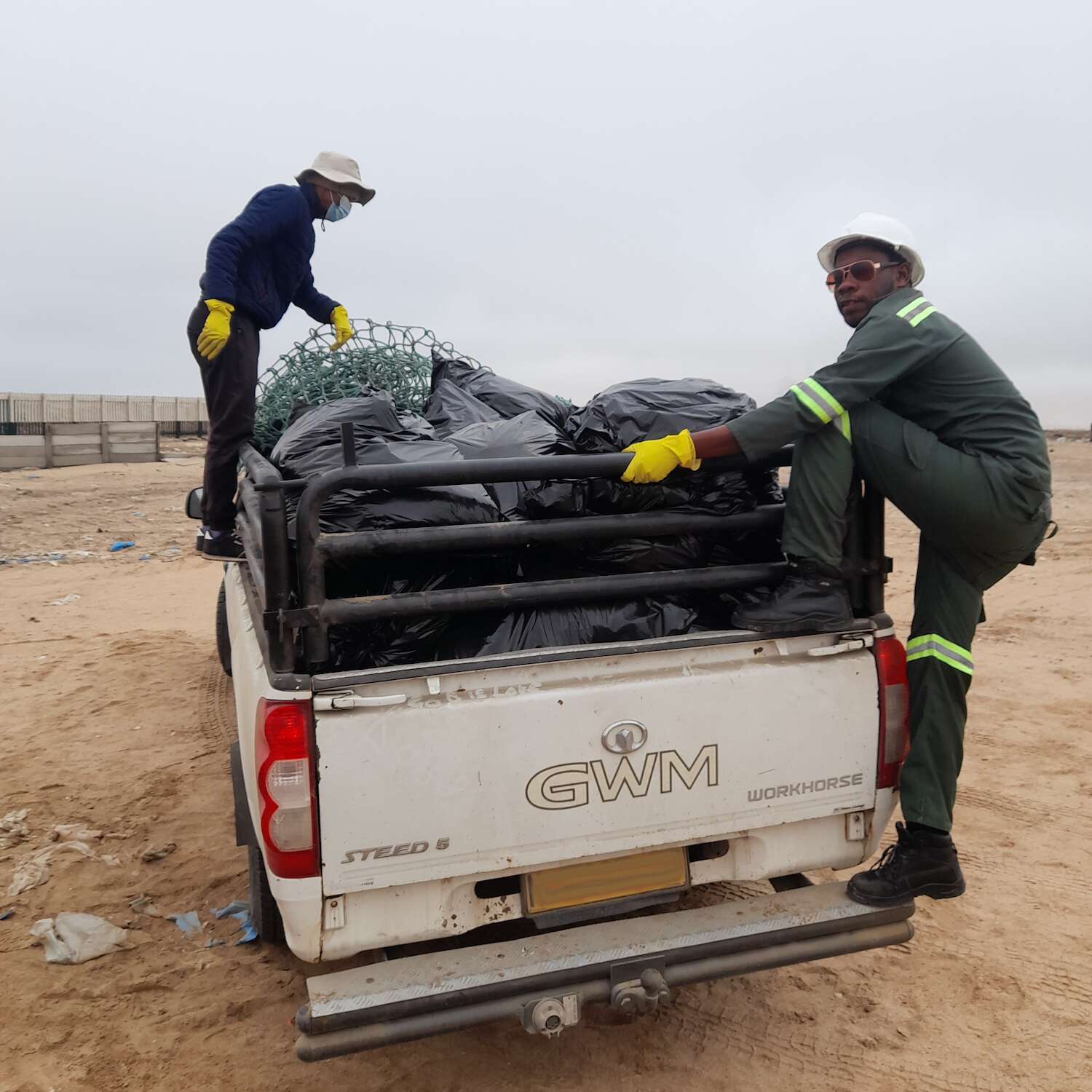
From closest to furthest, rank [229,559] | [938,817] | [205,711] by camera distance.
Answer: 1. [938,817]
2. [229,559]
3. [205,711]

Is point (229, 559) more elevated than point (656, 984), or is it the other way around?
point (229, 559)

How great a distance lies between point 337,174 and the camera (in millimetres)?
4656

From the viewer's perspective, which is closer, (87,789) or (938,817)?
(938,817)

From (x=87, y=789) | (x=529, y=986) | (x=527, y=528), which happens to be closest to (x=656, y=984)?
(x=529, y=986)

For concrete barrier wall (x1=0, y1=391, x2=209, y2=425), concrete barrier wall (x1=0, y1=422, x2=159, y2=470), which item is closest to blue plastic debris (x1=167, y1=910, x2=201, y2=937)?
concrete barrier wall (x1=0, y1=422, x2=159, y2=470)

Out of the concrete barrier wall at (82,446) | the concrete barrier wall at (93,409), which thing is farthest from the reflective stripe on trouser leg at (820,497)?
the concrete barrier wall at (93,409)

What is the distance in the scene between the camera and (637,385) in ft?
9.81

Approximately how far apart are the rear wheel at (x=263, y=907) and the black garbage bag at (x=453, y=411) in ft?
5.34

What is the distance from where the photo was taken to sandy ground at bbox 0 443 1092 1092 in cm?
255

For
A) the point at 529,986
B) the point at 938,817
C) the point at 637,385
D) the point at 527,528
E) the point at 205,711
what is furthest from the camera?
the point at 205,711

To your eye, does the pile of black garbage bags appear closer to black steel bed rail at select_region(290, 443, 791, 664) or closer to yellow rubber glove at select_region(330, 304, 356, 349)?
black steel bed rail at select_region(290, 443, 791, 664)

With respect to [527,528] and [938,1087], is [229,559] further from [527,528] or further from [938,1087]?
[938,1087]

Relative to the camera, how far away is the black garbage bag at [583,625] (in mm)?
2492

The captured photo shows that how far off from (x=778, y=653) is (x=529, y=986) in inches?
41.7
